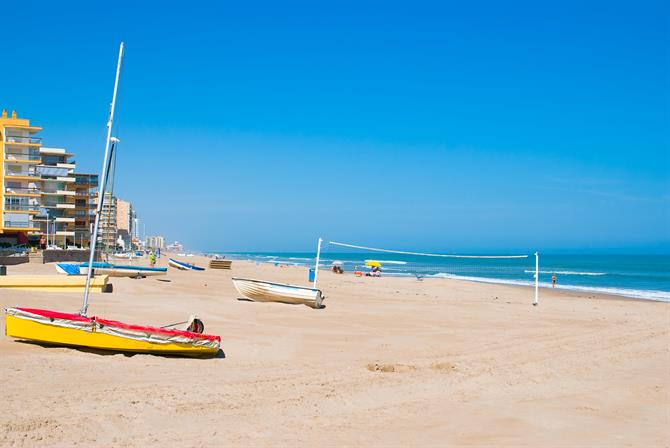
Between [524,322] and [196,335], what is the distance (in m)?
11.9

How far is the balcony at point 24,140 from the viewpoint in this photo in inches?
2311

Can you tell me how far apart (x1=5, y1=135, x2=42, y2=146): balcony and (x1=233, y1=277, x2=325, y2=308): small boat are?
48.6 metres

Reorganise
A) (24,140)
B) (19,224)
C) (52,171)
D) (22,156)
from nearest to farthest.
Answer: (19,224), (22,156), (24,140), (52,171)

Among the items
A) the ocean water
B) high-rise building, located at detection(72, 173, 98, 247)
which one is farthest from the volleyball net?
high-rise building, located at detection(72, 173, 98, 247)

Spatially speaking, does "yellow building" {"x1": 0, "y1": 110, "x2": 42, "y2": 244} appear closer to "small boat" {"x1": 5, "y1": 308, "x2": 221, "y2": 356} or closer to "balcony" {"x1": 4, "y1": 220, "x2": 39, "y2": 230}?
"balcony" {"x1": 4, "y1": 220, "x2": 39, "y2": 230}


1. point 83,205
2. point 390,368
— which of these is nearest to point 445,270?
point 83,205

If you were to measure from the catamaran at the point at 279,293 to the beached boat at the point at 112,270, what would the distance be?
9.48 m

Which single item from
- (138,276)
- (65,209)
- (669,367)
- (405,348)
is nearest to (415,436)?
(405,348)

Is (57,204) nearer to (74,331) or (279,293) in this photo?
(279,293)

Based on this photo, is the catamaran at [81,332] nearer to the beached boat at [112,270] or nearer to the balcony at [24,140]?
the beached boat at [112,270]

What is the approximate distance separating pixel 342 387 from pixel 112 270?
21.8 metres

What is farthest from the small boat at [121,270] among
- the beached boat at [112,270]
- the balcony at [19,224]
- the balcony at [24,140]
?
the balcony at [24,140]

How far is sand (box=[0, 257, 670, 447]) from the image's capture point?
7244 millimetres

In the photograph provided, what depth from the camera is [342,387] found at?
9.54 m
